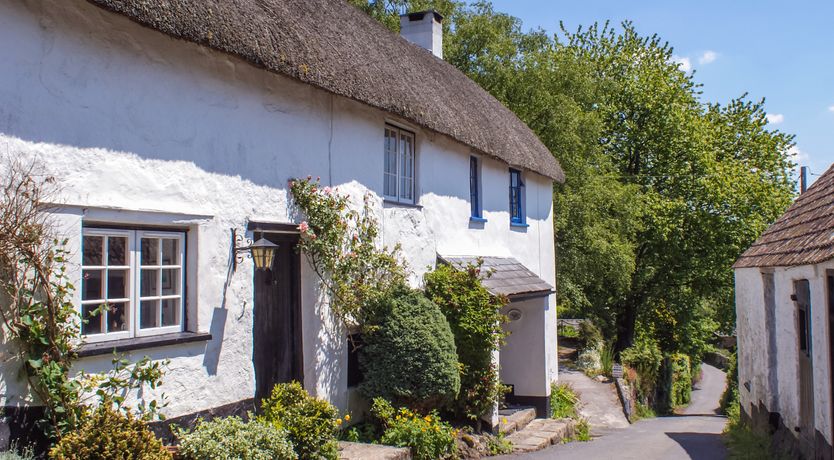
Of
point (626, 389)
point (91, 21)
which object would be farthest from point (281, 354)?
point (626, 389)

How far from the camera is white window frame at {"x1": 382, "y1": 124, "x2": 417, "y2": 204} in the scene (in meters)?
11.1

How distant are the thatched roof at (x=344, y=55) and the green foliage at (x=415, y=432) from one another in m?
4.01

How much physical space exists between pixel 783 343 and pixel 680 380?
73.0ft

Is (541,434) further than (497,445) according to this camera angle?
Yes

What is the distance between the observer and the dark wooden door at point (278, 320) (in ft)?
27.2

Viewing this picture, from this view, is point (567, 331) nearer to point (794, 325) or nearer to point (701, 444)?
point (701, 444)

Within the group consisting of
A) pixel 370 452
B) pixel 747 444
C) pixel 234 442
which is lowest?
pixel 747 444

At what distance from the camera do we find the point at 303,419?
762 centimetres

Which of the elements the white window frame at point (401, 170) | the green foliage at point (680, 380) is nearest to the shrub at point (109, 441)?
the white window frame at point (401, 170)

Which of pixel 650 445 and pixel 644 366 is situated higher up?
pixel 650 445

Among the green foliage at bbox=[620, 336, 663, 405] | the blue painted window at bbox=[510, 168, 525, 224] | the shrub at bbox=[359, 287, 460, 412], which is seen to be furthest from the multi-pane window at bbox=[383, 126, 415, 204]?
the green foliage at bbox=[620, 336, 663, 405]

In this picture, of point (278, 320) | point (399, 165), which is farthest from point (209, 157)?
point (399, 165)

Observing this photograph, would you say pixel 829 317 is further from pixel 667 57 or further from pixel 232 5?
pixel 667 57

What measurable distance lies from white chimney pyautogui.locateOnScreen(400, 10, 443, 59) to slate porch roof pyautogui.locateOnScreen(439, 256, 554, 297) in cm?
542
